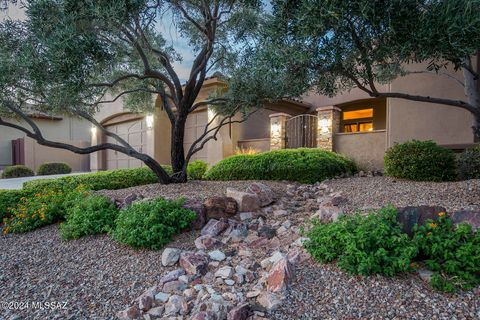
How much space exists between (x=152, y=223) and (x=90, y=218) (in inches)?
51.0

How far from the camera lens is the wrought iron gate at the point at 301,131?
35.0 feet

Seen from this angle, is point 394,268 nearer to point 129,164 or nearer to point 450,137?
point 450,137

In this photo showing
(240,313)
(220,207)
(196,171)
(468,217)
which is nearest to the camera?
(240,313)

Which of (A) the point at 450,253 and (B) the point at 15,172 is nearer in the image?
(A) the point at 450,253

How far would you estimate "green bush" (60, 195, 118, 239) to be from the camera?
4434mm

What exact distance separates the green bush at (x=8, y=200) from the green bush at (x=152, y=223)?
3376mm

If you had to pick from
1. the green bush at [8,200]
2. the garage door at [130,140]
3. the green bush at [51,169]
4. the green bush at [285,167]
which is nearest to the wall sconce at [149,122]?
the garage door at [130,140]

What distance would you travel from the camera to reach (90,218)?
4543mm

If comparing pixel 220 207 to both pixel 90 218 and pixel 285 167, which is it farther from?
pixel 285 167

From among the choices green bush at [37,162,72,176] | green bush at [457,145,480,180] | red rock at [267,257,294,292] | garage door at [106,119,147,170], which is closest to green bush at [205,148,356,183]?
green bush at [457,145,480,180]

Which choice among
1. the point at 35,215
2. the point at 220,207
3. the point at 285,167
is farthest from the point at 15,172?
the point at 220,207

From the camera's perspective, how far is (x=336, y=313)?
245 cm

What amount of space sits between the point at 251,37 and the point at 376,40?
294cm

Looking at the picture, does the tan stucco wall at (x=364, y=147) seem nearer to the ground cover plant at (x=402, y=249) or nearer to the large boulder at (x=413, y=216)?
the large boulder at (x=413, y=216)
